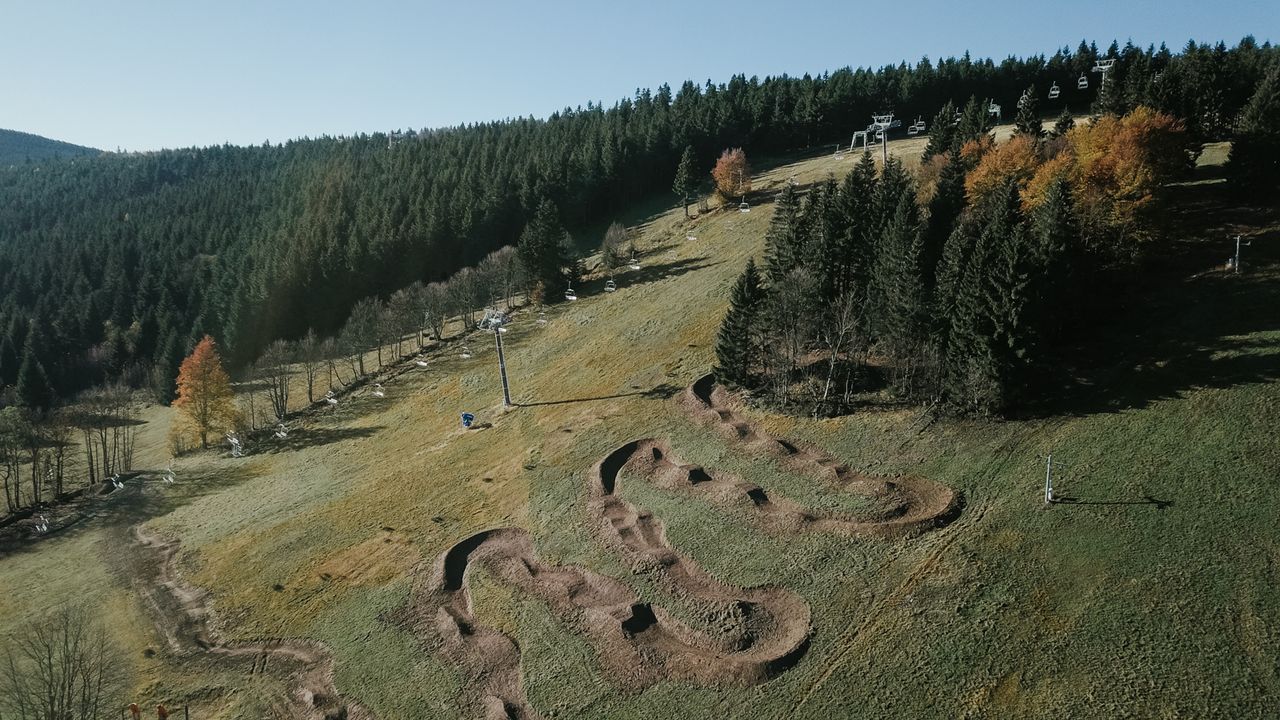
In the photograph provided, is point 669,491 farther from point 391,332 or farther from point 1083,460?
point 391,332

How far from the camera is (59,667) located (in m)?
43.6

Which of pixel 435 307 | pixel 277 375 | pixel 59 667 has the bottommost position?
pixel 59 667

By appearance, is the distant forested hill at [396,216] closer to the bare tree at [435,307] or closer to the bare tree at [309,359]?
the bare tree at [309,359]

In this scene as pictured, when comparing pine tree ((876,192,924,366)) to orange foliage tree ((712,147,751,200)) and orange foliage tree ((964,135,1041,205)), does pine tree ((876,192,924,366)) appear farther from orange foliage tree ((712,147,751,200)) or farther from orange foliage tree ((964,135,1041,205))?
orange foliage tree ((712,147,751,200))

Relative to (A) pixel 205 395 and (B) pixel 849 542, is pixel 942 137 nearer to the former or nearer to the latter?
(B) pixel 849 542

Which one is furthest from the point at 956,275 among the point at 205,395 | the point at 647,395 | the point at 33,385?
the point at 33,385

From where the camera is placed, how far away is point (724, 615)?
36.1 meters

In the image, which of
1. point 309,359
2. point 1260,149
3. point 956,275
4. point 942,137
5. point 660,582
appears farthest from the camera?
point 942,137

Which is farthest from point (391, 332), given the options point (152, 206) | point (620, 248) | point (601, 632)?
point (152, 206)

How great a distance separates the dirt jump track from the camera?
113ft

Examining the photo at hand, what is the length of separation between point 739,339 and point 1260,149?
4598cm

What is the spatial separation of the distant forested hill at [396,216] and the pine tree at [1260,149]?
100 feet

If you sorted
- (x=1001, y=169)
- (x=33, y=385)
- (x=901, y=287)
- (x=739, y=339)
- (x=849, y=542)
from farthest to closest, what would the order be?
1. (x=33, y=385)
2. (x=1001, y=169)
3. (x=739, y=339)
4. (x=901, y=287)
5. (x=849, y=542)

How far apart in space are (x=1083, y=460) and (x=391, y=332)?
76.8 metres
